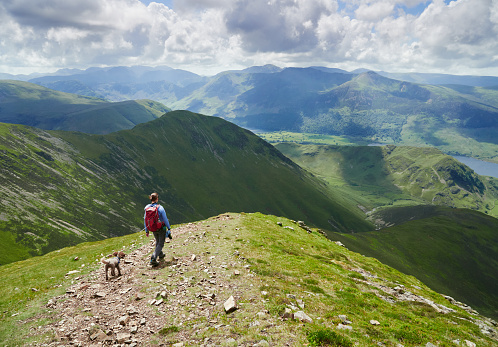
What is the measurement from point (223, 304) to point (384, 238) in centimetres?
19002

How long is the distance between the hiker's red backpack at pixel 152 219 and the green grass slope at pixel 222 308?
3421 mm

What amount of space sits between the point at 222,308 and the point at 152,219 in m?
8.60

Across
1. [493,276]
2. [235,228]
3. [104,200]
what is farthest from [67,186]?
[493,276]

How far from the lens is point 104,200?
17238 cm

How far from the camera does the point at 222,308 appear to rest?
14.2 metres

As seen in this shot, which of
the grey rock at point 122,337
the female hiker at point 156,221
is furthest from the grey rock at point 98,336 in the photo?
the female hiker at point 156,221

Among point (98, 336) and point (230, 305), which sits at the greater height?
point (98, 336)

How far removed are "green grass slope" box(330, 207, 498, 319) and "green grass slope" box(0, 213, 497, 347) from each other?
110m

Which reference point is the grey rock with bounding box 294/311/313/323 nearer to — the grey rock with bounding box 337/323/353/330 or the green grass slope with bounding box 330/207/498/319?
the grey rock with bounding box 337/323/353/330

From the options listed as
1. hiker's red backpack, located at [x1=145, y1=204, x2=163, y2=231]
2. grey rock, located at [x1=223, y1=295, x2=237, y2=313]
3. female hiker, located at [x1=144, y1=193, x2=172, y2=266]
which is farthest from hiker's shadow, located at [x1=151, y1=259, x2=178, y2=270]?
grey rock, located at [x1=223, y1=295, x2=237, y2=313]

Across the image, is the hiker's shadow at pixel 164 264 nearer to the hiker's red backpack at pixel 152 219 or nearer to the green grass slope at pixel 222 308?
the green grass slope at pixel 222 308

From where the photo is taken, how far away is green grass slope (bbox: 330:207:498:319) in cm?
13225

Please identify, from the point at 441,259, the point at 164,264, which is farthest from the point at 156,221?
the point at 441,259

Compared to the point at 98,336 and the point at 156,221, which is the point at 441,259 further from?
the point at 98,336
